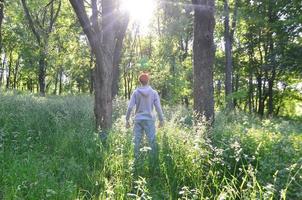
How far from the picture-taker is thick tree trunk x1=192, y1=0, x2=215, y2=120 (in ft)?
32.2

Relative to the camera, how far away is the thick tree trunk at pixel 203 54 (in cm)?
981

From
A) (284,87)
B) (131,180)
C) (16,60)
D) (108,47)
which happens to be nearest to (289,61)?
(284,87)

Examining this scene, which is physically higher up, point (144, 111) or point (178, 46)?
point (178, 46)

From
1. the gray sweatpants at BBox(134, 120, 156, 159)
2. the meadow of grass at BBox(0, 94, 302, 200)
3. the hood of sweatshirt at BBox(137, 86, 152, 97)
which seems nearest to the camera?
the meadow of grass at BBox(0, 94, 302, 200)

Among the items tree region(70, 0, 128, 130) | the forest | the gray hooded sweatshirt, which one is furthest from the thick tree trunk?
tree region(70, 0, 128, 130)

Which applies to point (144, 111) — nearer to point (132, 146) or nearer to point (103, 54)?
point (132, 146)

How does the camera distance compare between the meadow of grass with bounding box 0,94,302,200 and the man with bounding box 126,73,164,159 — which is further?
the man with bounding box 126,73,164,159

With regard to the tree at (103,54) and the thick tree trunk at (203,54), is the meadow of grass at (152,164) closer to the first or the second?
the tree at (103,54)

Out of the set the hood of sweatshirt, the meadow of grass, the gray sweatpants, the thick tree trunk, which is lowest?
the meadow of grass

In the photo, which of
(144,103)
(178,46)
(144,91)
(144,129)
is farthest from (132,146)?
(178,46)

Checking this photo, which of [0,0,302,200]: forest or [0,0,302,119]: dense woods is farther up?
[0,0,302,119]: dense woods

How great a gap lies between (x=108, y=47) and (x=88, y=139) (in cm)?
279

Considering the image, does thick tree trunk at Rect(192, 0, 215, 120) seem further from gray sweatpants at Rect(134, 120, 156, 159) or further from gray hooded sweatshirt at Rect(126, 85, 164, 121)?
gray sweatpants at Rect(134, 120, 156, 159)

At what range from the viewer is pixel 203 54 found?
9.94 m
